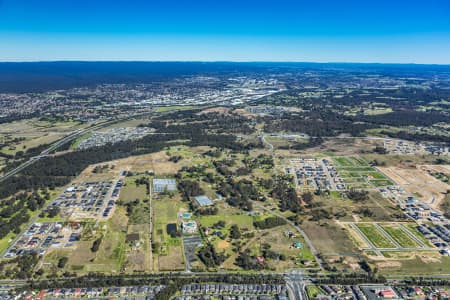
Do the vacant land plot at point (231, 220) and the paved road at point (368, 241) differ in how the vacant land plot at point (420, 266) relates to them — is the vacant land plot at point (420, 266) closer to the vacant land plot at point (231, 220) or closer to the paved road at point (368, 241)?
the paved road at point (368, 241)

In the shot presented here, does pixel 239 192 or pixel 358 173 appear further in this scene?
pixel 358 173

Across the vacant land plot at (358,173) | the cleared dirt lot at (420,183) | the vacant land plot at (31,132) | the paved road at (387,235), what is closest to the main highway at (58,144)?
the vacant land plot at (31,132)

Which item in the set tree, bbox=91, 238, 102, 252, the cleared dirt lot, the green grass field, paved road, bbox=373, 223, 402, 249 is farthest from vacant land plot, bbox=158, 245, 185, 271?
the cleared dirt lot

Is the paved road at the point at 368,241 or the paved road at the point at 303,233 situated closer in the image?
the paved road at the point at 303,233

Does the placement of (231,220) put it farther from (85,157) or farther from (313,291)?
(85,157)

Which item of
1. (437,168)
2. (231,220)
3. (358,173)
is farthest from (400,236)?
(437,168)
